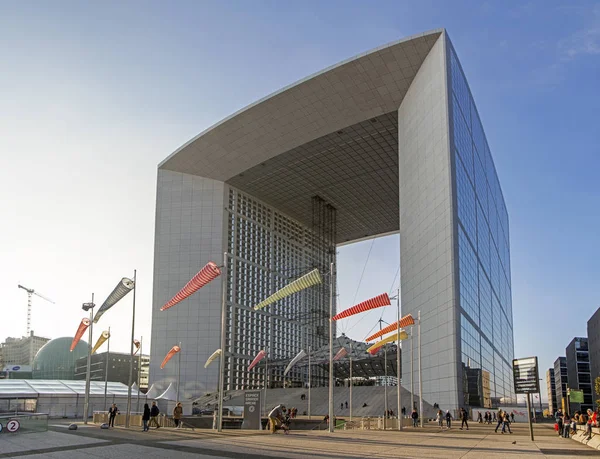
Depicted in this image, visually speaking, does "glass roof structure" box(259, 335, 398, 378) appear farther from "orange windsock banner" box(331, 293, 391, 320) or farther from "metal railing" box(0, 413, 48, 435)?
"metal railing" box(0, 413, 48, 435)

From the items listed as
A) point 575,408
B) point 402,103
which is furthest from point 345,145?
point 575,408

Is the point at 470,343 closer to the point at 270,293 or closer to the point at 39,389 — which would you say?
the point at 39,389

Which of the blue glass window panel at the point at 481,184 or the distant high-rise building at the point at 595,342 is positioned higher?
the blue glass window panel at the point at 481,184

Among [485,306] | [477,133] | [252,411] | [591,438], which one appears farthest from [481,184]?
[591,438]

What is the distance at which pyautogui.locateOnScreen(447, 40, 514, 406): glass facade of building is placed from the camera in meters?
58.3

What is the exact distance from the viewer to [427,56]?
61656 millimetres

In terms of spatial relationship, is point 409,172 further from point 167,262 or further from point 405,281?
point 167,262

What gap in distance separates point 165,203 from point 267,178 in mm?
14899

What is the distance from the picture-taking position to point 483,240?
77.6 meters

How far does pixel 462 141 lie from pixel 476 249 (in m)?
12.4

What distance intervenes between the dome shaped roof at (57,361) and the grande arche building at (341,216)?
66224 millimetres

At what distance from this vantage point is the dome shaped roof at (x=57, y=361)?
146m

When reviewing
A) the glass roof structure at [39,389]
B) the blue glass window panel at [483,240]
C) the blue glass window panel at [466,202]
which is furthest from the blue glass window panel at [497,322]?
the glass roof structure at [39,389]

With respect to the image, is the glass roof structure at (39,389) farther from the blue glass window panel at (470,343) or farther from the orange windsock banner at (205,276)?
the blue glass window panel at (470,343)
